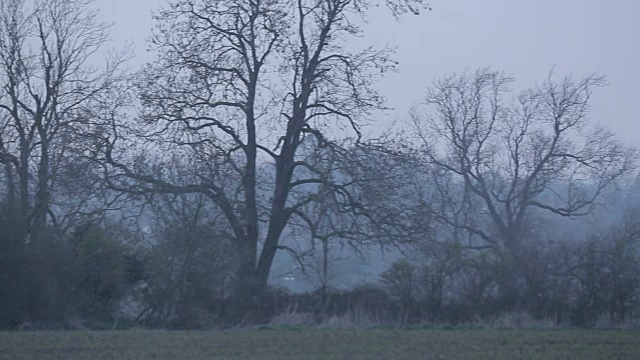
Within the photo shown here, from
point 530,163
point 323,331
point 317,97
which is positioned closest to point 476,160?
point 530,163

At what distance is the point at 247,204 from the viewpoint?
29531 millimetres

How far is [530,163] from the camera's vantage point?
46.1 meters

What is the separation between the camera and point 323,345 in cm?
1766

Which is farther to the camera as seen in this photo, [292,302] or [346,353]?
[292,302]

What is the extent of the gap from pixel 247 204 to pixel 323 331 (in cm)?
881

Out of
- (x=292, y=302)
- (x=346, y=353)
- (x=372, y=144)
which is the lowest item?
(x=346, y=353)

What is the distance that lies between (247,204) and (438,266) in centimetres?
646

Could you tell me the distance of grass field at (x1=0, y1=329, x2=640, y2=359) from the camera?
15789 millimetres

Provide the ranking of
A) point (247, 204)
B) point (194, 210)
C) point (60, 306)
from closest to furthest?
point (60, 306) < point (194, 210) < point (247, 204)

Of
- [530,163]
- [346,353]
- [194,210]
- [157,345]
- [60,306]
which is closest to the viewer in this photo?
[346,353]

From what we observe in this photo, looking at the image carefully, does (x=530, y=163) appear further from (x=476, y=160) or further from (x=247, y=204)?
(x=247, y=204)

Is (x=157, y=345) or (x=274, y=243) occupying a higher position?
(x=274, y=243)

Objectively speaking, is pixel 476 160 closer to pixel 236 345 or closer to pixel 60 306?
pixel 60 306

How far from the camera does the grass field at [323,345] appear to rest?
15789mm
